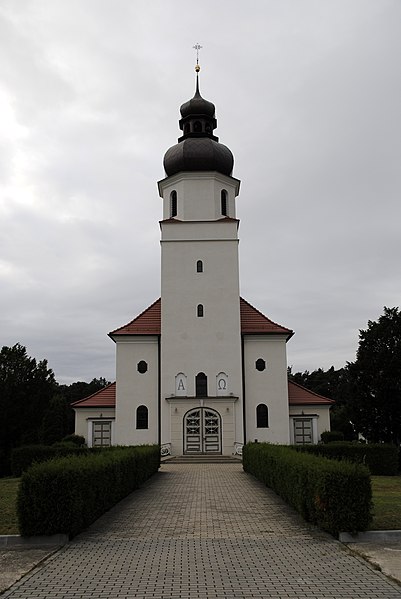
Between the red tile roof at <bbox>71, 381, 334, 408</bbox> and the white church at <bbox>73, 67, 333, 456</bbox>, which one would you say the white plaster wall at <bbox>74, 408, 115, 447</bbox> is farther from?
the red tile roof at <bbox>71, 381, 334, 408</bbox>

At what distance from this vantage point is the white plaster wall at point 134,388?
33281 mm

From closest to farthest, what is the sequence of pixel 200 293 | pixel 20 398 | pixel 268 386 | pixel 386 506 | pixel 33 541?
pixel 33 541 < pixel 386 506 < pixel 20 398 < pixel 268 386 < pixel 200 293

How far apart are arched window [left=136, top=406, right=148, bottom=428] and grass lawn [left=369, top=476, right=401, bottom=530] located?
15.4 meters

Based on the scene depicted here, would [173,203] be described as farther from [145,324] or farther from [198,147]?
[145,324]

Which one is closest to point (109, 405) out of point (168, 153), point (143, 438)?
point (143, 438)

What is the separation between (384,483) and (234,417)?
12572 millimetres

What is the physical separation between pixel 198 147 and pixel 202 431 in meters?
16.1

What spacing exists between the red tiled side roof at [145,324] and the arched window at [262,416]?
7053 mm

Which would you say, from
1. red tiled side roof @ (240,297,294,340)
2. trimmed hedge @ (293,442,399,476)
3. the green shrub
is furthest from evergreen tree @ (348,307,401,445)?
trimmed hedge @ (293,442,399,476)

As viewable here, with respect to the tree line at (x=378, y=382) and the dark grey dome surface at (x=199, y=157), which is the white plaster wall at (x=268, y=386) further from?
the dark grey dome surface at (x=199, y=157)

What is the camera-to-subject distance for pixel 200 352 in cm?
3341

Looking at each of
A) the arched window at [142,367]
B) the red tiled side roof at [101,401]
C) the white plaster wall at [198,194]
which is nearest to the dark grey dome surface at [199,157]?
the white plaster wall at [198,194]

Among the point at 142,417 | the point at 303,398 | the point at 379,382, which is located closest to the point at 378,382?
the point at 379,382

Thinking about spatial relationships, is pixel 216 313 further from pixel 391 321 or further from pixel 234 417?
pixel 391 321
